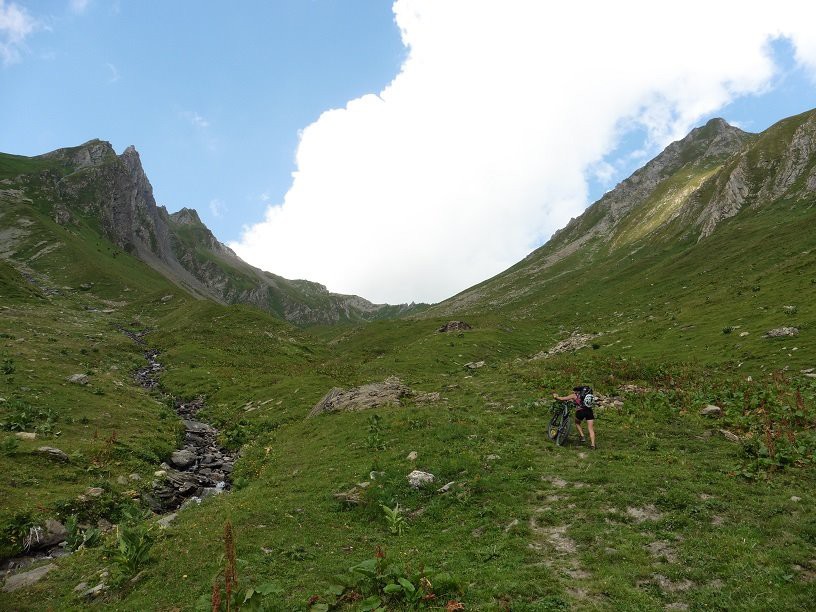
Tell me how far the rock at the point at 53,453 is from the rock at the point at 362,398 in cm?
1481

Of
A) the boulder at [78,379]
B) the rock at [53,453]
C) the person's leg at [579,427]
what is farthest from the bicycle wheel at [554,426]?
the boulder at [78,379]

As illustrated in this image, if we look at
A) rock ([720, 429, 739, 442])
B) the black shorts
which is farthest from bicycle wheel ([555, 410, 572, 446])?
rock ([720, 429, 739, 442])

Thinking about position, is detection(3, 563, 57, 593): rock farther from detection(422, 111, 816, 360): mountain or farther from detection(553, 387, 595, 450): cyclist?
detection(422, 111, 816, 360): mountain

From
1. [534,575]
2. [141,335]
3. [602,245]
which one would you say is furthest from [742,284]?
[602,245]

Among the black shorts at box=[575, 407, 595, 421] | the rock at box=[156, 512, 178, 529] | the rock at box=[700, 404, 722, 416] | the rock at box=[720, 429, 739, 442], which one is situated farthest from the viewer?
the rock at box=[700, 404, 722, 416]

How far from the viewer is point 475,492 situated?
1736 cm

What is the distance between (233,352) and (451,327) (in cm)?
3423

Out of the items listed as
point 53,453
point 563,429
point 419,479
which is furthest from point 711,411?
point 53,453

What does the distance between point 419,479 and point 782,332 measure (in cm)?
3599

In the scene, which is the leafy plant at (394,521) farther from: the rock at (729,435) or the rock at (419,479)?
the rock at (729,435)

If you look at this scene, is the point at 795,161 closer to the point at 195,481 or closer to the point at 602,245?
the point at 602,245

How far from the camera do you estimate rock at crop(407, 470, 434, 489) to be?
60.3 ft

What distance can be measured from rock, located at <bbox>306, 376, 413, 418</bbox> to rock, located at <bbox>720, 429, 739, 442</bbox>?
19055mm

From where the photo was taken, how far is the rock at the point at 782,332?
36281 mm
